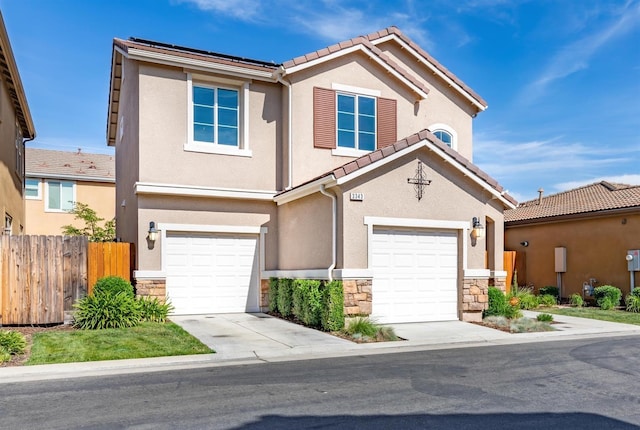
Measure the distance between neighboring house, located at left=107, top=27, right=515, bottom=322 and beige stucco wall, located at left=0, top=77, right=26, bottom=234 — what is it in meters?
3.43

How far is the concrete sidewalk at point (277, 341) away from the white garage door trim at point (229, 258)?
0.60m

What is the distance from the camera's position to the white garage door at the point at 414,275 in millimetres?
12961

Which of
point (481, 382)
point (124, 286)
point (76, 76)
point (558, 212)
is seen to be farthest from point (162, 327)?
point (558, 212)

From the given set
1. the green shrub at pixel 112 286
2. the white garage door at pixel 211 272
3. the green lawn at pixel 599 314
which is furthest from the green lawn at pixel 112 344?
the green lawn at pixel 599 314

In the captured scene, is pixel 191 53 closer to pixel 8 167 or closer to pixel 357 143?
pixel 357 143

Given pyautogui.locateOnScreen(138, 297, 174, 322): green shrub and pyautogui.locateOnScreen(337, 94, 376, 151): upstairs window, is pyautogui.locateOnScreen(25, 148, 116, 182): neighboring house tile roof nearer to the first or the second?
pyautogui.locateOnScreen(337, 94, 376, 151): upstairs window

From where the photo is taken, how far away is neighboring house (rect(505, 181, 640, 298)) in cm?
1848

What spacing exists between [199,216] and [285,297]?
3217 millimetres

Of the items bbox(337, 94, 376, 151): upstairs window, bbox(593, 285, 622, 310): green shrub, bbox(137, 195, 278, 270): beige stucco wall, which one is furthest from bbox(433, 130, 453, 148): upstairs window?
bbox(593, 285, 622, 310): green shrub

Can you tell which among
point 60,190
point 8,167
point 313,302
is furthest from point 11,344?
point 60,190

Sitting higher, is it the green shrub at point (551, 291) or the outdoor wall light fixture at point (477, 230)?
the outdoor wall light fixture at point (477, 230)

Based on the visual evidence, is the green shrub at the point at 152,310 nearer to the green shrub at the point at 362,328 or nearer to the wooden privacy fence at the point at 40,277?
the wooden privacy fence at the point at 40,277

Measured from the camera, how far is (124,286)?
13094mm

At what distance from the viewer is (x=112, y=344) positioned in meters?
10.0
